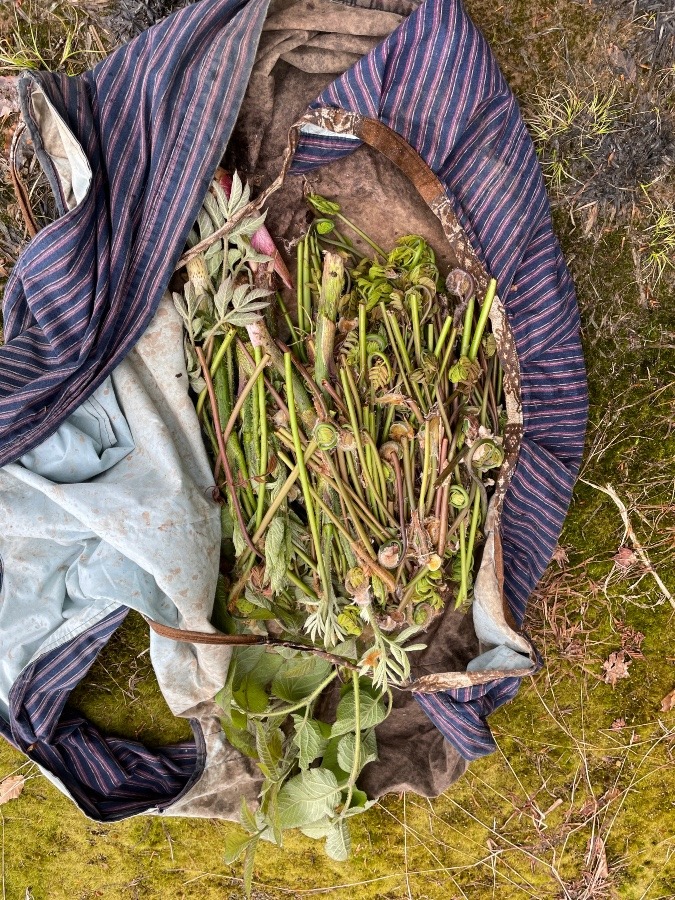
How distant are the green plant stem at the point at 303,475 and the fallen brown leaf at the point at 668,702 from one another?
1.19 metres

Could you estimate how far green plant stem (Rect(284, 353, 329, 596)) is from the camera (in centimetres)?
151

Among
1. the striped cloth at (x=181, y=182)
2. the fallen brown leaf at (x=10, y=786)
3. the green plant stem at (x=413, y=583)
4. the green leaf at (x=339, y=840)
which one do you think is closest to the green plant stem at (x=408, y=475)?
the green plant stem at (x=413, y=583)

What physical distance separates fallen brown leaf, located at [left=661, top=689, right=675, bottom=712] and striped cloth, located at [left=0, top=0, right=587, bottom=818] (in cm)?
68

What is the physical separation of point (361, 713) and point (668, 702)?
99cm

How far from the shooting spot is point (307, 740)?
168cm

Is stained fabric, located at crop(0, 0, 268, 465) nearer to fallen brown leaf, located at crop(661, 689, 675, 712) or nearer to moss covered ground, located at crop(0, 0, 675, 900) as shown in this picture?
moss covered ground, located at crop(0, 0, 675, 900)

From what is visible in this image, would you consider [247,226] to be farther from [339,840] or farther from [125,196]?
[339,840]

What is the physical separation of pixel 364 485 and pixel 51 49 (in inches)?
56.3

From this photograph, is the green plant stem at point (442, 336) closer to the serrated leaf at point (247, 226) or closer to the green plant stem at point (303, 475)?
the green plant stem at point (303, 475)

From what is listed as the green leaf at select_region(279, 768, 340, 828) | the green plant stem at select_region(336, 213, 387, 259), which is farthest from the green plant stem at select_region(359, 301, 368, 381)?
the green leaf at select_region(279, 768, 340, 828)

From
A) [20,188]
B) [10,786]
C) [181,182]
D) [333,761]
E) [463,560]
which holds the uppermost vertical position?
[20,188]

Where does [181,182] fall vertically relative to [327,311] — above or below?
above

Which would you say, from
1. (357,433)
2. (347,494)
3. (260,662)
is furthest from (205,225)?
(260,662)

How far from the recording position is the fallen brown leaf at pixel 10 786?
6.38ft
